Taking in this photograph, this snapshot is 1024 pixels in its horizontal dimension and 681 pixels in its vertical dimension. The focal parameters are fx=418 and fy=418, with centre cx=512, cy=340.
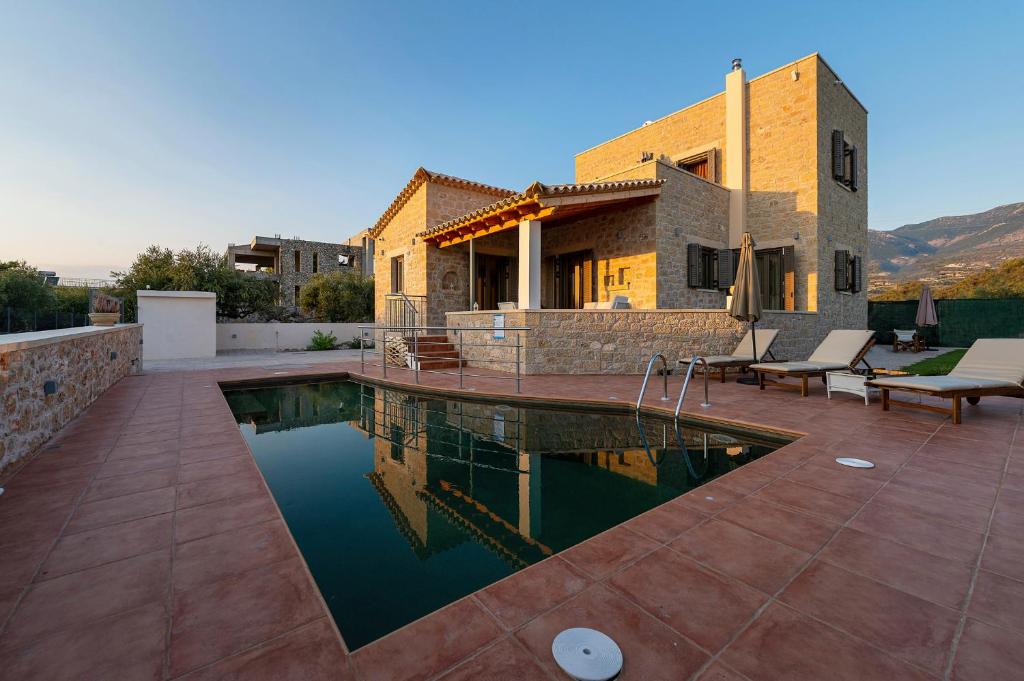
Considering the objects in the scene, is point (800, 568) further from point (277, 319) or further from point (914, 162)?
point (914, 162)

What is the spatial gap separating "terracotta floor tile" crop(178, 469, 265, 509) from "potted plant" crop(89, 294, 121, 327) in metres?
7.81

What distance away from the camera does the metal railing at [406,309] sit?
12.6 metres

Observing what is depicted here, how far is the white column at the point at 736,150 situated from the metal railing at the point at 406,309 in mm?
9628

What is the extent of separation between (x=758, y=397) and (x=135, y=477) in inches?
295

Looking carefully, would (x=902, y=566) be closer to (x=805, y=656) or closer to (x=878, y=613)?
(x=878, y=613)

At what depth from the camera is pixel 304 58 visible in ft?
36.3

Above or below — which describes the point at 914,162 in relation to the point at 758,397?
above

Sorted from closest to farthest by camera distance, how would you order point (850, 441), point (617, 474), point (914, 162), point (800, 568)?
point (800, 568) → point (617, 474) → point (850, 441) → point (914, 162)

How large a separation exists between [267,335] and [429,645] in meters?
18.9

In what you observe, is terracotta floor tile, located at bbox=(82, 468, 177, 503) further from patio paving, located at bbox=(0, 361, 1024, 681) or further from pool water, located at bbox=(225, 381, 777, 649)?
pool water, located at bbox=(225, 381, 777, 649)

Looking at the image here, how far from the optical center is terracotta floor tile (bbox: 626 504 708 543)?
93.5 inches

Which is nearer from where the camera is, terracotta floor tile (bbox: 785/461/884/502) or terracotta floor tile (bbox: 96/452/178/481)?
terracotta floor tile (bbox: 785/461/884/502)

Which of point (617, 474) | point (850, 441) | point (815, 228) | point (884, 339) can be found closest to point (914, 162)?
point (884, 339)

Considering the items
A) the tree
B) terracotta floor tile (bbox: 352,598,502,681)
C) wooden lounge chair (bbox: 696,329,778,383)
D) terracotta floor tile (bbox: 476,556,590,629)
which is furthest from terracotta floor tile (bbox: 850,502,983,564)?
the tree
